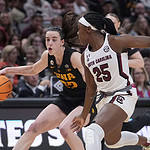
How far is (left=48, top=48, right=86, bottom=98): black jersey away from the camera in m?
6.07

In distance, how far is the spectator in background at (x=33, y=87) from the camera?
7.72 meters

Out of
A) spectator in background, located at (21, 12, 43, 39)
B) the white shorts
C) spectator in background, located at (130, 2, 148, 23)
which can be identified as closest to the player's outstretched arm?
the white shorts

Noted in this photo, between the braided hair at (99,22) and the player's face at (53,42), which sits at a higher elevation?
the braided hair at (99,22)

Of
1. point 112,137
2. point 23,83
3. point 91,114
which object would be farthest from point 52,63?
point 23,83

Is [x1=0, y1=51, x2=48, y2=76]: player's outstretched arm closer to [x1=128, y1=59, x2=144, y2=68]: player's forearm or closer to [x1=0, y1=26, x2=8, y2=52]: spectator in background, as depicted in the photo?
[x1=128, y1=59, x2=144, y2=68]: player's forearm

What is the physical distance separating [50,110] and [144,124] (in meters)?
1.43

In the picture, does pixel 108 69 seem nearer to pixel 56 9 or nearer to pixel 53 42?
pixel 53 42

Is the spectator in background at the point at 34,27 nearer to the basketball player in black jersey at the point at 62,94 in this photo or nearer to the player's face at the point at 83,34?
the basketball player in black jersey at the point at 62,94

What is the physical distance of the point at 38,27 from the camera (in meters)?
10.8

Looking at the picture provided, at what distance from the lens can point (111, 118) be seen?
5035mm

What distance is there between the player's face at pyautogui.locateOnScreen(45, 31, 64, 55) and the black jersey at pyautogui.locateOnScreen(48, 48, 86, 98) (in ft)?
0.50

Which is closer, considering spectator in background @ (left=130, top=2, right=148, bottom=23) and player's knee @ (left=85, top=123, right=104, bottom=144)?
player's knee @ (left=85, top=123, right=104, bottom=144)

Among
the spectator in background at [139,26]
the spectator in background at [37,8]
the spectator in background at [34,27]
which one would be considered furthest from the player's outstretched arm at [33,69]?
the spectator in background at [37,8]

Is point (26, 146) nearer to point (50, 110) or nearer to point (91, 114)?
point (50, 110)
